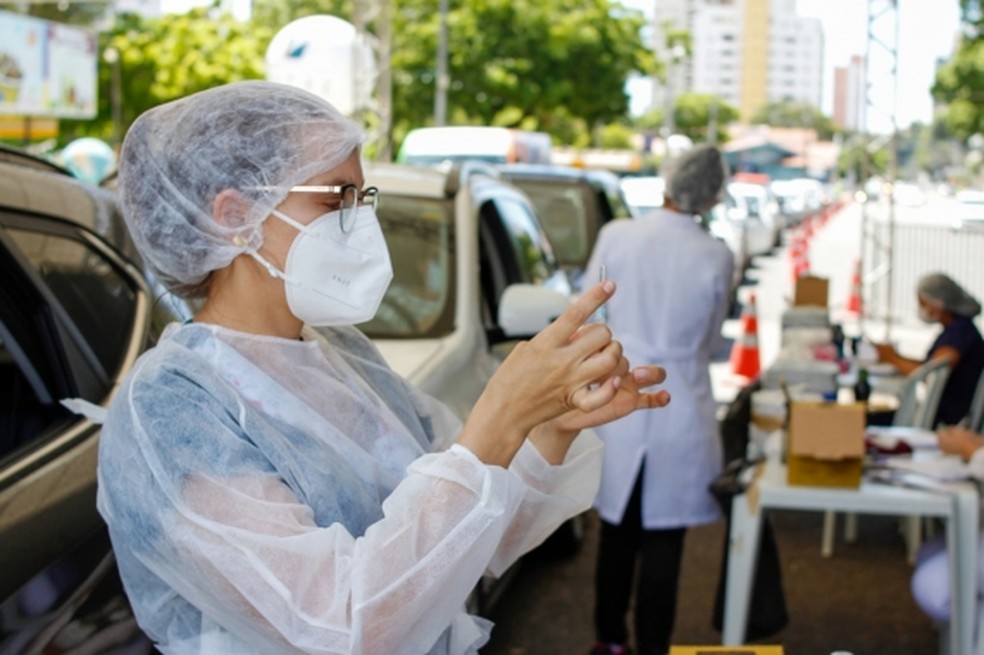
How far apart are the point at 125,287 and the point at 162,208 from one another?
1362 mm

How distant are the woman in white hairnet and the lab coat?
8.79 ft

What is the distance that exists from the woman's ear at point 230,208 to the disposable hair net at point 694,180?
3.13 metres

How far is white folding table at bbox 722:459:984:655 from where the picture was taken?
14.8 feet

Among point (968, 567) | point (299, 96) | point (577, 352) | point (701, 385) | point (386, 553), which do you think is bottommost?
point (968, 567)

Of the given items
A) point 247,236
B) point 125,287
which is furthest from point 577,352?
point 125,287

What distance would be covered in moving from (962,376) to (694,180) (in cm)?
264

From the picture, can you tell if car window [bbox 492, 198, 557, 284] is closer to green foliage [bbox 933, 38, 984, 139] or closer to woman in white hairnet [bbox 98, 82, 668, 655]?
woman in white hairnet [bbox 98, 82, 668, 655]

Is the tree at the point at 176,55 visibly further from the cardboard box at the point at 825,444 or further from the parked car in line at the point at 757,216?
the cardboard box at the point at 825,444

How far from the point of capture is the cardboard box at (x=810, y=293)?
29.6ft

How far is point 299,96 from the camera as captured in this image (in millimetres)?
2014

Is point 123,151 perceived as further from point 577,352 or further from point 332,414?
point 577,352

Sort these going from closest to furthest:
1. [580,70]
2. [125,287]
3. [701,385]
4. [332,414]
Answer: [332,414] → [125,287] → [701,385] → [580,70]

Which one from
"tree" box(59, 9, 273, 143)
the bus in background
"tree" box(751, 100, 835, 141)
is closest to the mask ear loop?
the bus in background

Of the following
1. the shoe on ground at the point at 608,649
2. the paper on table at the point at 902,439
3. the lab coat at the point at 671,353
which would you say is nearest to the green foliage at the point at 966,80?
the paper on table at the point at 902,439
